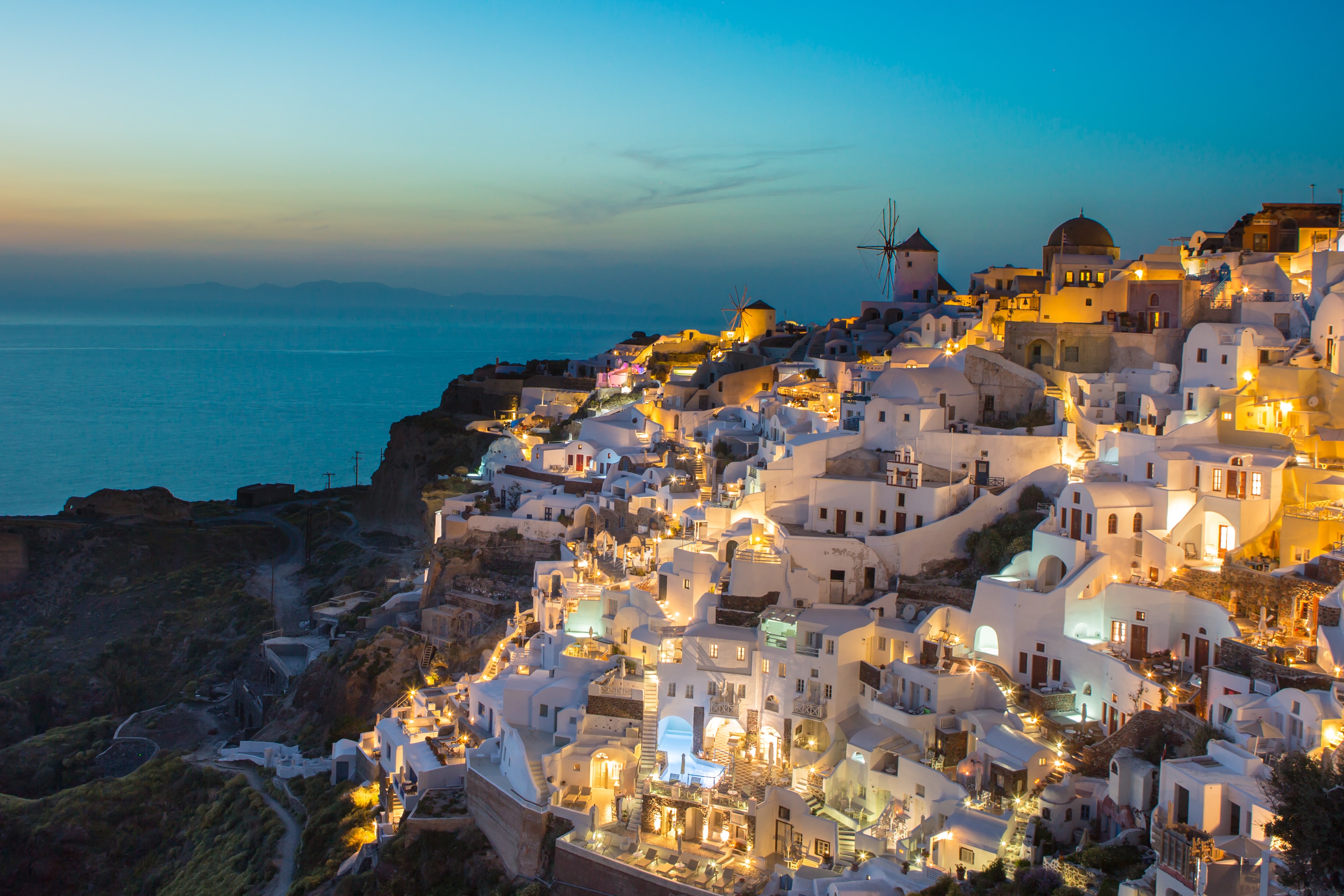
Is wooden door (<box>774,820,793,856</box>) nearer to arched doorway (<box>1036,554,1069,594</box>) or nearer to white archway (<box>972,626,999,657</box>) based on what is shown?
white archway (<box>972,626,999,657</box>)

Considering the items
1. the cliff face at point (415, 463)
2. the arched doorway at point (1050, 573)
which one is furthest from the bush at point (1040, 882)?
the cliff face at point (415, 463)

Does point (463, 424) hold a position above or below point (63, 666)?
above

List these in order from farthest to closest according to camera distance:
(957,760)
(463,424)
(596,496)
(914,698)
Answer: (463,424) < (596,496) < (914,698) < (957,760)

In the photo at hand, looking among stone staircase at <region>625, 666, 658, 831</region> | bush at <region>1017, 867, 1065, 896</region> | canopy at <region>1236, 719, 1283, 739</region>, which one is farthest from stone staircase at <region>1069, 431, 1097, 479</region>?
bush at <region>1017, 867, 1065, 896</region>

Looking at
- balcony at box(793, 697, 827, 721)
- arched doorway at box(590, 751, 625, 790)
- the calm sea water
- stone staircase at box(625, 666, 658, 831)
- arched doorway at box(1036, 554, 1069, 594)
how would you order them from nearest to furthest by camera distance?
stone staircase at box(625, 666, 658, 831) → balcony at box(793, 697, 827, 721) → arched doorway at box(1036, 554, 1069, 594) → arched doorway at box(590, 751, 625, 790) → the calm sea water

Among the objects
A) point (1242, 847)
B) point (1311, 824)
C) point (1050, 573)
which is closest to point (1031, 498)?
point (1050, 573)

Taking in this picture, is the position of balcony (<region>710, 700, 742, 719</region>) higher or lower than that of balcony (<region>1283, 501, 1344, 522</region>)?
lower

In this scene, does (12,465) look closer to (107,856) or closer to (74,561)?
(74,561)

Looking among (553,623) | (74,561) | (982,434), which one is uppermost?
(982,434)

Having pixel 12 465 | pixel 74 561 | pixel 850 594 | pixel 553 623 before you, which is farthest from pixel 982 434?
pixel 12 465
